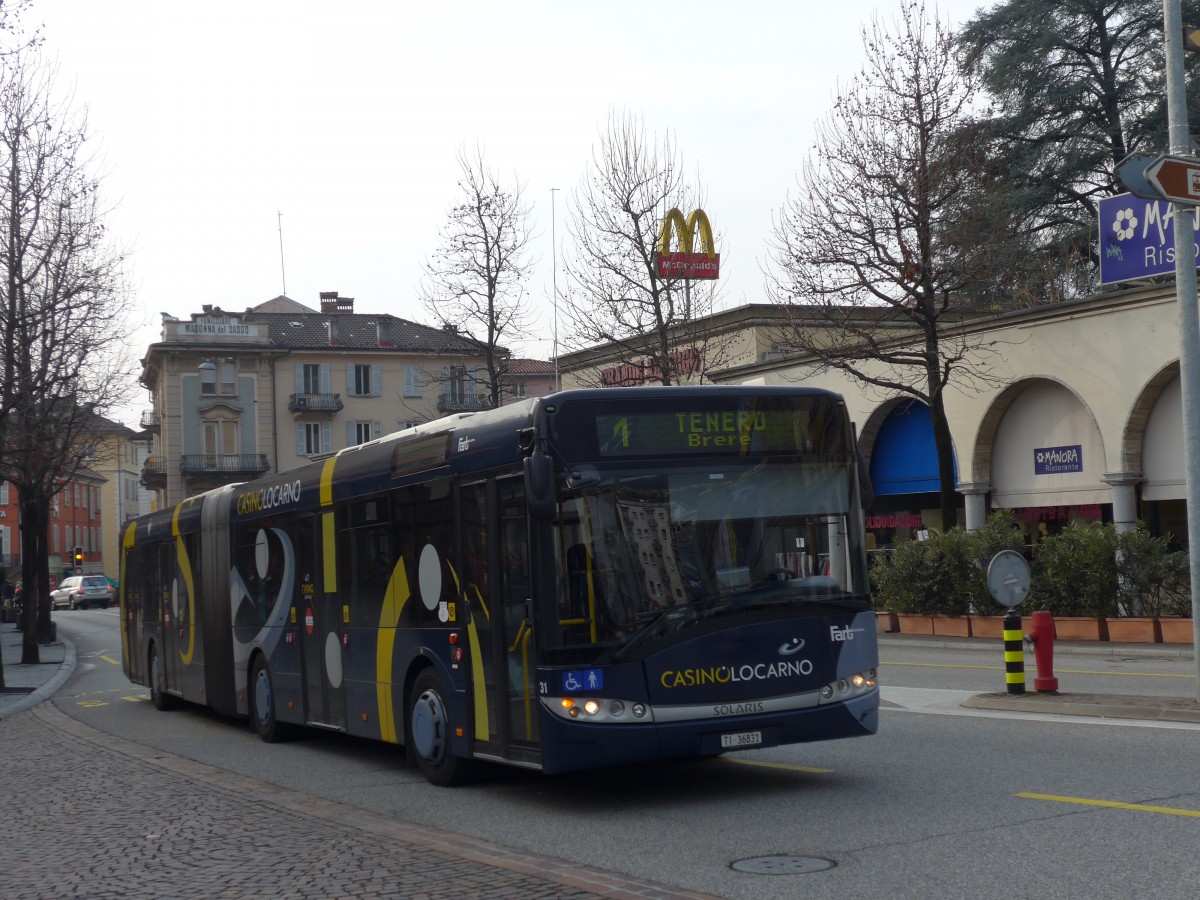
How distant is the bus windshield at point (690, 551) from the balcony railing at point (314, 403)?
75.8 meters

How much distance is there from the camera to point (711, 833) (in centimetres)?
853

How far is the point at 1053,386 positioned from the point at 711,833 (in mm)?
23360

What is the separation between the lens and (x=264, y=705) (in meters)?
15.7

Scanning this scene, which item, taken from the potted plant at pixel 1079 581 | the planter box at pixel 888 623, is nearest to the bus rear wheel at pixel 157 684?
the planter box at pixel 888 623

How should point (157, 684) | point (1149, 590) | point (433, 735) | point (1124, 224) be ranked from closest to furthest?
point (433, 735), point (157, 684), point (1149, 590), point (1124, 224)

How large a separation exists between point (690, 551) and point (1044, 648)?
20.7 ft

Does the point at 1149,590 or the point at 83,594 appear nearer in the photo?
the point at 1149,590

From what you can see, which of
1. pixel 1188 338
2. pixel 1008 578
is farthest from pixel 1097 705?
pixel 1188 338

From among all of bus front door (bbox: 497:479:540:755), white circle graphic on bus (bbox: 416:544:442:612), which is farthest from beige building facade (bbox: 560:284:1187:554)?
bus front door (bbox: 497:479:540:755)

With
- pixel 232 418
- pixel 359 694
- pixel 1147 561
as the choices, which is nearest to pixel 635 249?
pixel 1147 561

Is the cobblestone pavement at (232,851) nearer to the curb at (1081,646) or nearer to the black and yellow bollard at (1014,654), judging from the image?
the black and yellow bollard at (1014,654)

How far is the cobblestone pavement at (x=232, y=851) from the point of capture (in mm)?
7383

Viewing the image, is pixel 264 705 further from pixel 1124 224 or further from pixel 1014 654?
pixel 1124 224

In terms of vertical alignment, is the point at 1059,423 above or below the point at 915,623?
above
